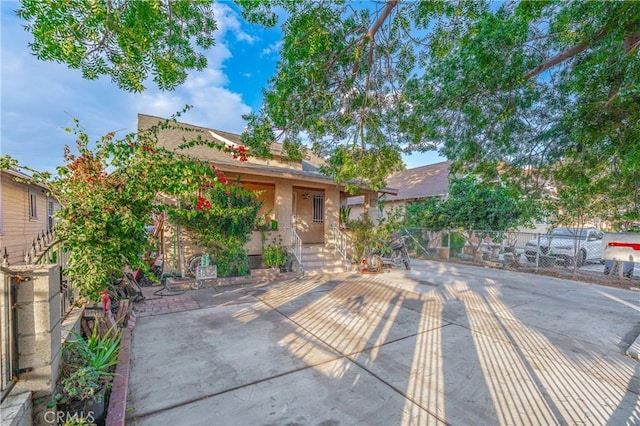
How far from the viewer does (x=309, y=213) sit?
11.4 meters

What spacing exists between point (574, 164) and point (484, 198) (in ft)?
16.9

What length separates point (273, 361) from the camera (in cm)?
313

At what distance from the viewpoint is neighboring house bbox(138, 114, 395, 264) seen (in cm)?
817

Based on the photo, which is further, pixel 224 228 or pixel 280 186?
pixel 280 186

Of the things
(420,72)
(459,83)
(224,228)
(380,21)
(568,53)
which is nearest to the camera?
(380,21)

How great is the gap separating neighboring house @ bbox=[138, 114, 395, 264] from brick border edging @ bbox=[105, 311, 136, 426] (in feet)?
14.0

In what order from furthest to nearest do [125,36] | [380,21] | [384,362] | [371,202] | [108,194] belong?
[371,202] → [380,21] → [125,36] → [384,362] → [108,194]

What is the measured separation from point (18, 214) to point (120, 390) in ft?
38.0

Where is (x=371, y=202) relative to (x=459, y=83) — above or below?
below

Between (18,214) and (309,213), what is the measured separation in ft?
34.2

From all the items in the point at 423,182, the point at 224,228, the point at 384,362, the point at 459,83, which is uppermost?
the point at 459,83

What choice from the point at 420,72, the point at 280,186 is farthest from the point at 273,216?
the point at 420,72

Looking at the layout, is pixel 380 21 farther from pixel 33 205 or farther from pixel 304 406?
pixel 33 205

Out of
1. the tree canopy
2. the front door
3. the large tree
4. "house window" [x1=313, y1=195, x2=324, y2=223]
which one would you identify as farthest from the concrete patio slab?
"house window" [x1=313, y1=195, x2=324, y2=223]
